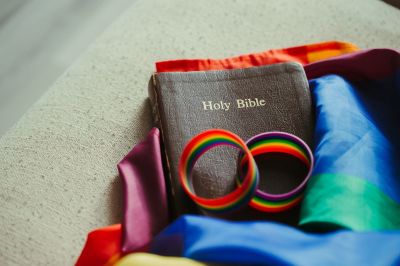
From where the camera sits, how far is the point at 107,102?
1.23m

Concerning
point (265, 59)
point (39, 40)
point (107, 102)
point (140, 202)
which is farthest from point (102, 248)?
point (39, 40)

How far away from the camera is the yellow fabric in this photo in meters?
0.75

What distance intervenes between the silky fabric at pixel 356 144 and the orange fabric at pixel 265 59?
2.9 inches

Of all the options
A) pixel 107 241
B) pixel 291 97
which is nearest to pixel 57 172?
pixel 107 241

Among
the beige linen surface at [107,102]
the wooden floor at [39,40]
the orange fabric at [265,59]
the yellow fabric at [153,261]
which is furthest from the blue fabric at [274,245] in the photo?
the wooden floor at [39,40]

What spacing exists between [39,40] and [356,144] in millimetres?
933

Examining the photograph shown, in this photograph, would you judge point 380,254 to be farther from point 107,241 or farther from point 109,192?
point 109,192

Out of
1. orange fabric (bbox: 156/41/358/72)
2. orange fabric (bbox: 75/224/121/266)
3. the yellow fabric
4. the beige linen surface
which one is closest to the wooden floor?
the beige linen surface

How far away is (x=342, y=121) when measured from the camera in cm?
99

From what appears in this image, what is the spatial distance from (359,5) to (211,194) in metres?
0.80

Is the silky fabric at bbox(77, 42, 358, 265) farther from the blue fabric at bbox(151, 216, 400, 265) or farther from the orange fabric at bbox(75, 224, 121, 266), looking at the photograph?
the blue fabric at bbox(151, 216, 400, 265)

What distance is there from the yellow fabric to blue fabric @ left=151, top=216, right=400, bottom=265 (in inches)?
0.5

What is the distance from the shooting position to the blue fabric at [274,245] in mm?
736

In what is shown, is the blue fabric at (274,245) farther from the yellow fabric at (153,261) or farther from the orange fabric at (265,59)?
the orange fabric at (265,59)
